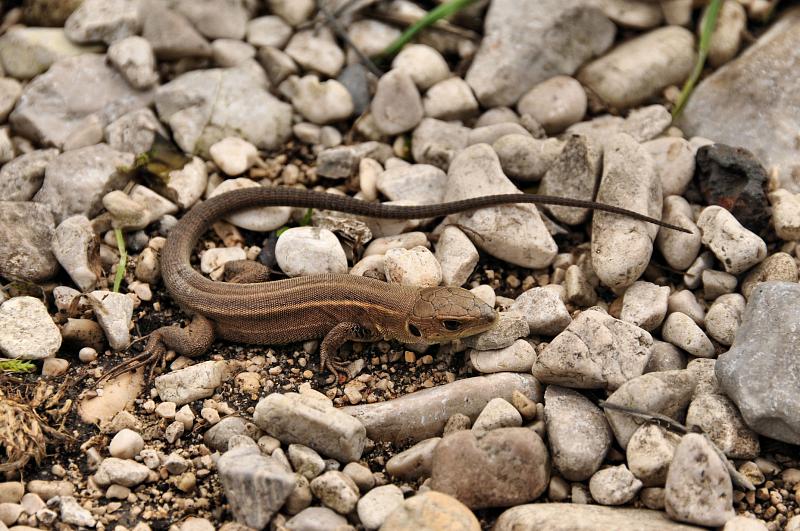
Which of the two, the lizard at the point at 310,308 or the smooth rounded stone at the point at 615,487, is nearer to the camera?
the smooth rounded stone at the point at 615,487

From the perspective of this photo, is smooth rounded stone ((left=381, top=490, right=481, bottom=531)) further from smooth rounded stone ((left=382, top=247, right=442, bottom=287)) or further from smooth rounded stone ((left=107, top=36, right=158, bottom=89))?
smooth rounded stone ((left=107, top=36, right=158, bottom=89))

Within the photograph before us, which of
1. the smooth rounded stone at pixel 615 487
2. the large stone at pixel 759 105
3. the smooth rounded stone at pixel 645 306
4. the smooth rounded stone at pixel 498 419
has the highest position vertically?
the large stone at pixel 759 105

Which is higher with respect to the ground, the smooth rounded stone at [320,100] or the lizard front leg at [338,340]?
the smooth rounded stone at [320,100]

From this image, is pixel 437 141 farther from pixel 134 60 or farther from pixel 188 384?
pixel 188 384

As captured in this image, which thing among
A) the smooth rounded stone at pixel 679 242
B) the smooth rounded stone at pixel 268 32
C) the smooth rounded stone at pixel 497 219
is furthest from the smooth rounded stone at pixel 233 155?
the smooth rounded stone at pixel 679 242

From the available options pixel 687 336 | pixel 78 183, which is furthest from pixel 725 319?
pixel 78 183

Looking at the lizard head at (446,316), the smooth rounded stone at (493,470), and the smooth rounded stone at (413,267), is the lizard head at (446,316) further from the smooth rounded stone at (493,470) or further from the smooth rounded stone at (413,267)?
the smooth rounded stone at (493,470)
